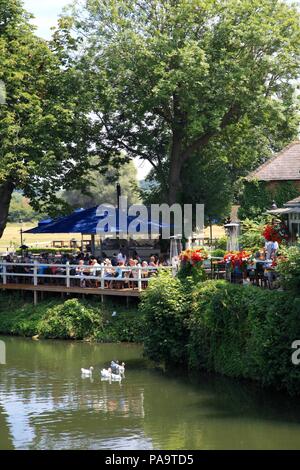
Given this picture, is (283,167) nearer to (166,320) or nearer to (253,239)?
(253,239)

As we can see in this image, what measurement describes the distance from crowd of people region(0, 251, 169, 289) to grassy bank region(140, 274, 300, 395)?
3.79 m

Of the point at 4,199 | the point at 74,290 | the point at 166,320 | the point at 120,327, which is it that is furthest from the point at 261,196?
the point at 166,320

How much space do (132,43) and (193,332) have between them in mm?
17484

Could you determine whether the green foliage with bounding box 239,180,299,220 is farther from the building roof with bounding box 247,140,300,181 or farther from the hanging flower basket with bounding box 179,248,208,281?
the hanging flower basket with bounding box 179,248,208,281

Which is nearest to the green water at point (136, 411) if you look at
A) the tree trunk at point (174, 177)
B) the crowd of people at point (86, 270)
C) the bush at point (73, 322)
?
the bush at point (73, 322)

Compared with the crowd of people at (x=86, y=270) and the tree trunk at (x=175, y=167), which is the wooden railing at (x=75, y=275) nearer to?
the crowd of people at (x=86, y=270)

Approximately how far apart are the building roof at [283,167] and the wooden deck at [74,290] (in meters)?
9.61

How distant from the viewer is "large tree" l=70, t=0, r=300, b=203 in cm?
3788

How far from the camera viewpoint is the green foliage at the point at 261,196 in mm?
37469

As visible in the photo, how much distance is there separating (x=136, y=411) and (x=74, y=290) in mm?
11500

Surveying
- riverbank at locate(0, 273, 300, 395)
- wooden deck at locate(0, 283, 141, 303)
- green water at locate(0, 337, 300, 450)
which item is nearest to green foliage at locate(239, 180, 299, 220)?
wooden deck at locate(0, 283, 141, 303)

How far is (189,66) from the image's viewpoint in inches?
1468

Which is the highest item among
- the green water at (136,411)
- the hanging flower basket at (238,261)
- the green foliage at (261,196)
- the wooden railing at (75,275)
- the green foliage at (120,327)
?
the green foliage at (261,196)
